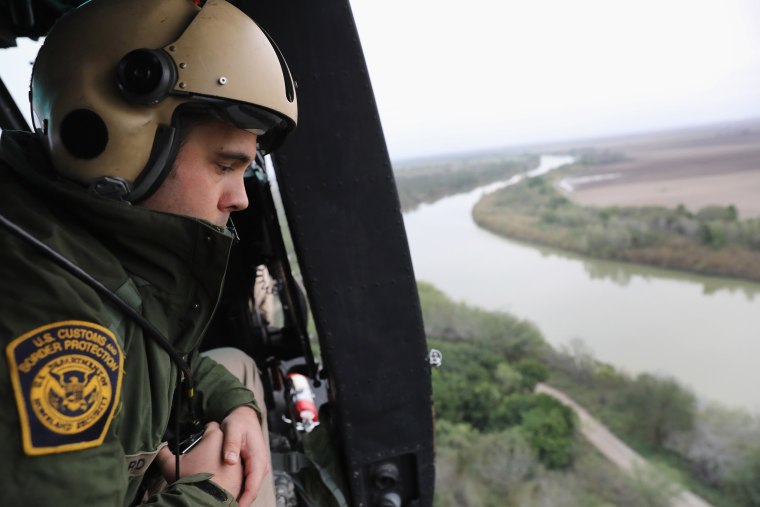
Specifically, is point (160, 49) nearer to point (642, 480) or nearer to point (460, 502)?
point (460, 502)

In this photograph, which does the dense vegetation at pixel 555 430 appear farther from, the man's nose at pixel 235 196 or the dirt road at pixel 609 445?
the man's nose at pixel 235 196

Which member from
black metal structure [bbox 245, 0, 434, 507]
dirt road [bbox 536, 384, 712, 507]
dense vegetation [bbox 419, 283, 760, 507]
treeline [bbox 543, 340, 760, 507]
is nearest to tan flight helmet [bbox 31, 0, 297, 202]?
black metal structure [bbox 245, 0, 434, 507]

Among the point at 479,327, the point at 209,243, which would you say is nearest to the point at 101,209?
the point at 209,243

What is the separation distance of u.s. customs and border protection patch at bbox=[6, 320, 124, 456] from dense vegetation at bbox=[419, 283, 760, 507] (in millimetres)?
2030

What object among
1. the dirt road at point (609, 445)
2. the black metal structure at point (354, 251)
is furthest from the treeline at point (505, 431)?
the black metal structure at point (354, 251)

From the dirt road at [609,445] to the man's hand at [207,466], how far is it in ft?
15.2

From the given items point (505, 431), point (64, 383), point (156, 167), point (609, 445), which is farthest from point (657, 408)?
point (64, 383)

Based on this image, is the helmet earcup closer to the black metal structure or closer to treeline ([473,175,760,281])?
the black metal structure

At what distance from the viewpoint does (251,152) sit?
36.5 inches

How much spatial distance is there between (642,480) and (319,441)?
4040 mm

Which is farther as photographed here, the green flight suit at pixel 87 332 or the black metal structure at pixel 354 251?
the black metal structure at pixel 354 251

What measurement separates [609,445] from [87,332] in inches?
295

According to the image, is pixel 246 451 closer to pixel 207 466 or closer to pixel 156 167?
pixel 207 466

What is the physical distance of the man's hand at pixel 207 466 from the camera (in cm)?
91
